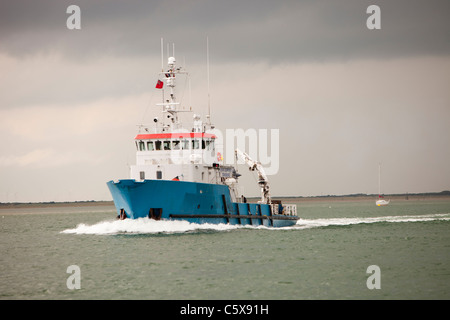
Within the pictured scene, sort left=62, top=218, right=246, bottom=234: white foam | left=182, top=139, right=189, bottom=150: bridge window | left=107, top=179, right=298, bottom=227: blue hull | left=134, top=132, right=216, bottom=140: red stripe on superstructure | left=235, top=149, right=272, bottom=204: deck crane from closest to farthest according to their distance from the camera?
left=107, top=179, right=298, bottom=227: blue hull, left=62, top=218, right=246, bottom=234: white foam, left=134, top=132, right=216, bottom=140: red stripe on superstructure, left=182, top=139, right=189, bottom=150: bridge window, left=235, top=149, right=272, bottom=204: deck crane

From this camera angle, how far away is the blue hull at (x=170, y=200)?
116 ft

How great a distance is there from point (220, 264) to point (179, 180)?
12.1 meters

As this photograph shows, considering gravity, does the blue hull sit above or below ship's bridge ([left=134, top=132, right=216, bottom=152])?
below

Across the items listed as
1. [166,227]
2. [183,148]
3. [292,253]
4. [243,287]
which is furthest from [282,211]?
[243,287]

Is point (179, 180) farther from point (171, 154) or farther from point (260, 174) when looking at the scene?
point (260, 174)

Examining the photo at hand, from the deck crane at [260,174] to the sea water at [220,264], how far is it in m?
9.81

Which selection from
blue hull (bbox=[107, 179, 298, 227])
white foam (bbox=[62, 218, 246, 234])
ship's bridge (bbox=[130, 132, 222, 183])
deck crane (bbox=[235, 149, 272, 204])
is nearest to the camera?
blue hull (bbox=[107, 179, 298, 227])

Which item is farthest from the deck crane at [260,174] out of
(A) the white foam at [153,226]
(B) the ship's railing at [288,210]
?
(A) the white foam at [153,226]

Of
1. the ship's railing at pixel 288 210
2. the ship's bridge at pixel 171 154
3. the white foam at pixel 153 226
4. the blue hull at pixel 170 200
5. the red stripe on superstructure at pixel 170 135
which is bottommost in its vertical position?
the ship's railing at pixel 288 210

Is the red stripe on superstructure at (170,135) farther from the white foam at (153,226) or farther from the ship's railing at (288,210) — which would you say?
the ship's railing at (288,210)

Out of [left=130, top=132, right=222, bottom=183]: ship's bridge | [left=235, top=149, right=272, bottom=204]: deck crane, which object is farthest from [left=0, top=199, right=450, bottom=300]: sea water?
[left=235, top=149, right=272, bottom=204]: deck crane

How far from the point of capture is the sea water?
20922 millimetres

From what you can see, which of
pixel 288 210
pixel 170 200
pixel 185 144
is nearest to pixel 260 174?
pixel 288 210

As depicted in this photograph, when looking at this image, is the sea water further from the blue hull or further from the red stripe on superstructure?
the red stripe on superstructure
